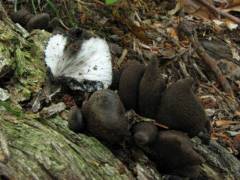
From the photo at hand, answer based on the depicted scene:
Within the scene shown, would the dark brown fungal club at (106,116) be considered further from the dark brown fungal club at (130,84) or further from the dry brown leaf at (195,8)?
the dry brown leaf at (195,8)

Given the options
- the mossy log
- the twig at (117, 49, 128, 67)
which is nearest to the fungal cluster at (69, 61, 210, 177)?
the mossy log

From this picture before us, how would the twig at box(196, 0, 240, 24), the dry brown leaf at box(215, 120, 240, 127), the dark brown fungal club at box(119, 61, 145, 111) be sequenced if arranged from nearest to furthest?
the dark brown fungal club at box(119, 61, 145, 111) → the dry brown leaf at box(215, 120, 240, 127) → the twig at box(196, 0, 240, 24)

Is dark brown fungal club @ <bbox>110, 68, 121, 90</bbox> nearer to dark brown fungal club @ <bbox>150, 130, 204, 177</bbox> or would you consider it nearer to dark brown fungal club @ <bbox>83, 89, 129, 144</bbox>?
dark brown fungal club @ <bbox>83, 89, 129, 144</bbox>

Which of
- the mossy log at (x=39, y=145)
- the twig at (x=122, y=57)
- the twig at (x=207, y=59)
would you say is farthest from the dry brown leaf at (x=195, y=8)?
the mossy log at (x=39, y=145)

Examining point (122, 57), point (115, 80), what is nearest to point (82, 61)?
point (115, 80)

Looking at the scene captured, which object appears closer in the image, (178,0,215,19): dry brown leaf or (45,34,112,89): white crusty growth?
(45,34,112,89): white crusty growth

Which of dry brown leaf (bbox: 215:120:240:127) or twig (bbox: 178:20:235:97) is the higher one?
twig (bbox: 178:20:235:97)

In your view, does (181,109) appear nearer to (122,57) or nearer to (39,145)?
(39,145)
